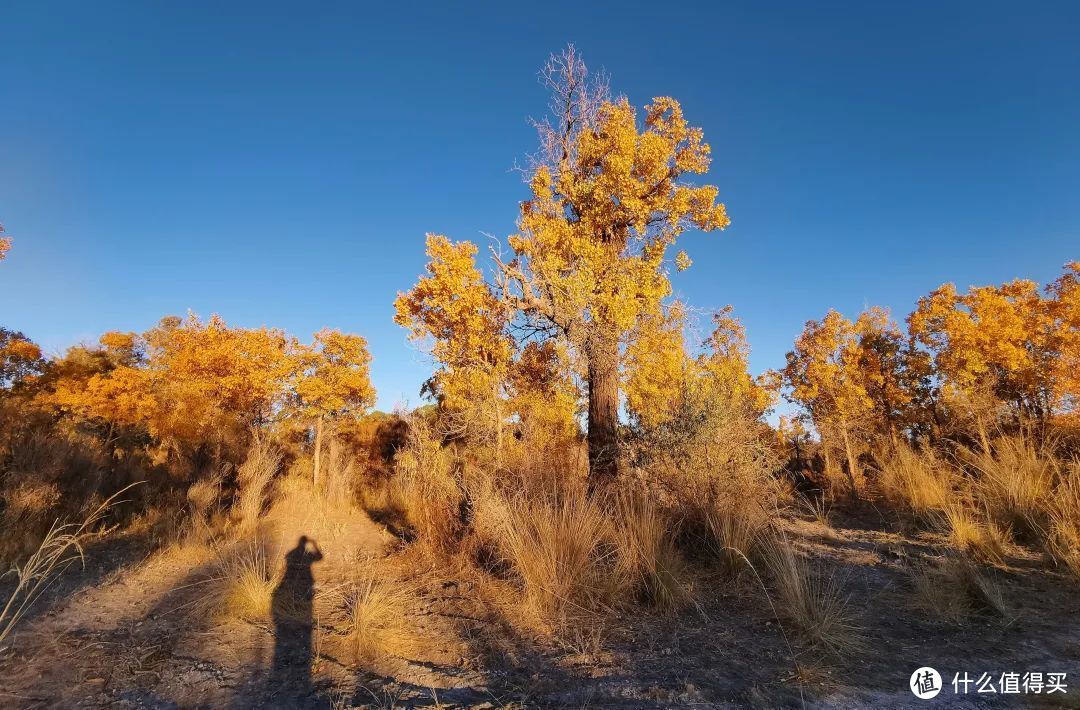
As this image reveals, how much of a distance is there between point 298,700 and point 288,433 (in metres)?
17.2

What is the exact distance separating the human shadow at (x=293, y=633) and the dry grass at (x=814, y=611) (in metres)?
2.95

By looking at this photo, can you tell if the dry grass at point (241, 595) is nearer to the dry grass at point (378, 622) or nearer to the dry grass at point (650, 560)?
the dry grass at point (378, 622)

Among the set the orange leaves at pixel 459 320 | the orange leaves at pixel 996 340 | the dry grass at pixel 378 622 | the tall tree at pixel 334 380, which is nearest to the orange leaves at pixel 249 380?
the tall tree at pixel 334 380

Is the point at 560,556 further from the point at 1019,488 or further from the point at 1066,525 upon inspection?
the point at 1019,488

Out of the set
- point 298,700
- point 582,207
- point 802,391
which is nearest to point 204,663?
point 298,700

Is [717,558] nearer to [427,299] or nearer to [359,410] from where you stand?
[427,299]

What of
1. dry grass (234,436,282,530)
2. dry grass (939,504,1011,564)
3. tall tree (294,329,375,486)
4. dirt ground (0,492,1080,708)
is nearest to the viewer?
dirt ground (0,492,1080,708)

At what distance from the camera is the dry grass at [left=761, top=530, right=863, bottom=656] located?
9.55 ft

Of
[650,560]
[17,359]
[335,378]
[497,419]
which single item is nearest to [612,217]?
[497,419]

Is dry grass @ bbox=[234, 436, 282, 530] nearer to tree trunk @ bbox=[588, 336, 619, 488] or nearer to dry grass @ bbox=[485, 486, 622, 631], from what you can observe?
dry grass @ bbox=[485, 486, 622, 631]

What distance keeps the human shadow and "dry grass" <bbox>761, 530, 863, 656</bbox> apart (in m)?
2.95

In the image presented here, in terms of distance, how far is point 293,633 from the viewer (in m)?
3.61

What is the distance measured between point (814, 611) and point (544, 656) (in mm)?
1721

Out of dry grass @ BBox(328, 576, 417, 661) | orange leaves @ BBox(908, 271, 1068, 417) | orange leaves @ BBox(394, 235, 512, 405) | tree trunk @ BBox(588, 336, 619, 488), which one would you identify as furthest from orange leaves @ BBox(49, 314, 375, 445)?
orange leaves @ BBox(908, 271, 1068, 417)
